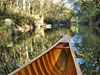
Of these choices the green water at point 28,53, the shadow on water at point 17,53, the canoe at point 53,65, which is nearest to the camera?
the canoe at point 53,65

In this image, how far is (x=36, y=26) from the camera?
29438 millimetres

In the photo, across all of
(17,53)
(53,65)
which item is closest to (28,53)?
(17,53)

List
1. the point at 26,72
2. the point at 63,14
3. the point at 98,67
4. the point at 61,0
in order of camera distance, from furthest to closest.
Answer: the point at 63,14, the point at 61,0, the point at 98,67, the point at 26,72

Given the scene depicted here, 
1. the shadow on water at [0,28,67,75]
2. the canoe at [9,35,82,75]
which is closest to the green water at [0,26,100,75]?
the shadow on water at [0,28,67,75]

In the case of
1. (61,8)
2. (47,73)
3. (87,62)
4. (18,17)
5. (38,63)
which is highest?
(61,8)

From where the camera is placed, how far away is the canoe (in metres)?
2.66

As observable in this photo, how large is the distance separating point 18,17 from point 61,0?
3353 cm

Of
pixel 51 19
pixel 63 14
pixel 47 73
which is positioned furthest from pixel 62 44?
pixel 63 14

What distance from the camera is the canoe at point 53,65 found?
8.73 feet

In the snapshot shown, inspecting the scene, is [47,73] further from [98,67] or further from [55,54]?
[98,67]

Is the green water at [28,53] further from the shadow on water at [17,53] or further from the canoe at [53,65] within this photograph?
the canoe at [53,65]

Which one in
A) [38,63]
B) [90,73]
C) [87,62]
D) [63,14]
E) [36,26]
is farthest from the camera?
[63,14]

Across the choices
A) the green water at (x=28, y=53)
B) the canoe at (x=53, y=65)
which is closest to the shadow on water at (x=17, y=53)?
the green water at (x=28, y=53)

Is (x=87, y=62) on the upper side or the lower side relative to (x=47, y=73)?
lower
